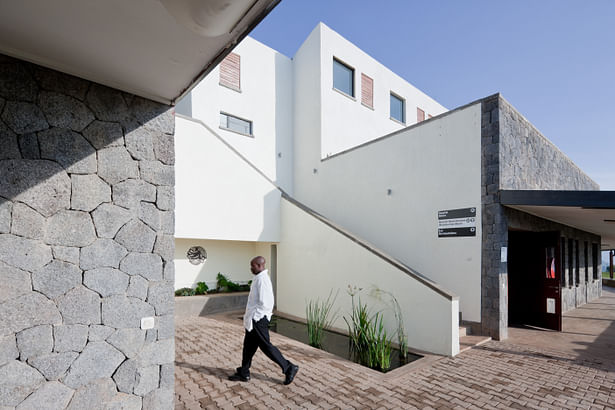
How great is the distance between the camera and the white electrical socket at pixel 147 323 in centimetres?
278

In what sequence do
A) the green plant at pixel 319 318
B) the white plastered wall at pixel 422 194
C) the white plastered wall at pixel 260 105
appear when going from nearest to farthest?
1. the green plant at pixel 319 318
2. the white plastered wall at pixel 422 194
3. the white plastered wall at pixel 260 105

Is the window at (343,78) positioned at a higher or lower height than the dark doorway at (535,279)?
higher

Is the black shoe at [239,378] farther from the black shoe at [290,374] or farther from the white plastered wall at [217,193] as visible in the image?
the white plastered wall at [217,193]

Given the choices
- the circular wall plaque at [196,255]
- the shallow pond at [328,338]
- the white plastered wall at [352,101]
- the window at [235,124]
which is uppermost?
the white plastered wall at [352,101]

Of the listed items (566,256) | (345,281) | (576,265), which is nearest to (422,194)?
(345,281)

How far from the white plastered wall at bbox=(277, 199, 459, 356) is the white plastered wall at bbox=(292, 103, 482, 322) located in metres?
1.54

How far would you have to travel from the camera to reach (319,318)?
7.44m

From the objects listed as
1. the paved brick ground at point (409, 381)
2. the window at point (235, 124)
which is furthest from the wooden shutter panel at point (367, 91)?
the paved brick ground at point (409, 381)

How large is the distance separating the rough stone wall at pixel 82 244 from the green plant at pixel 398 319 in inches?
158

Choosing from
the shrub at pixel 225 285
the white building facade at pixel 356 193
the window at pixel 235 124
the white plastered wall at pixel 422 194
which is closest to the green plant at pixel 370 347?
the white building facade at pixel 356 193

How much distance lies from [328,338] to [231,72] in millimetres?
8826

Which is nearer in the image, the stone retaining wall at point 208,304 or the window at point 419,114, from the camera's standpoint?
the stone retaining wall at point 208,304

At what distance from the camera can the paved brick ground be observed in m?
3.74

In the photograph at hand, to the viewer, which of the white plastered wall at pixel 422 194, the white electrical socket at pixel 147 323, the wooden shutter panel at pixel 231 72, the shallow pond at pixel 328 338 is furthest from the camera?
the wooden shutter panel at pixel 231 72
